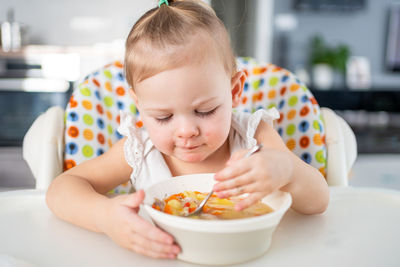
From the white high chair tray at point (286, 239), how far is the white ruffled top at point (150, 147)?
23cm

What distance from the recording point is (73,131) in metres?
1.05

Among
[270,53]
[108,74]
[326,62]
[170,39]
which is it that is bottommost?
[326,62]

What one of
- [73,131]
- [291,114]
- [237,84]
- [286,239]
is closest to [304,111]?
[291,114]

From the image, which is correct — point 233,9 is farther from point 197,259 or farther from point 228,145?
point 197,259

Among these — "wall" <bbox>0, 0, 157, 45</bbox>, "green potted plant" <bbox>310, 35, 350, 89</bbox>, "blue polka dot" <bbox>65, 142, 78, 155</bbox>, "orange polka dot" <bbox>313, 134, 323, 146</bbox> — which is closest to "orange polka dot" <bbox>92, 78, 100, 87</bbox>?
"blue polka dot" <bbox>65, 142, 78, 155</bbox>

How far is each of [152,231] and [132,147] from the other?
1.41ft

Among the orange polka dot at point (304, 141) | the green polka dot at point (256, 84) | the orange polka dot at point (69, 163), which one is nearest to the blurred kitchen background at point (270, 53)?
the green polka dot at point (256, 84)

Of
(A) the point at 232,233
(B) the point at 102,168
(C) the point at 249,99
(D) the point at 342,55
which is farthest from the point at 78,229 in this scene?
(D) the point at 342,55

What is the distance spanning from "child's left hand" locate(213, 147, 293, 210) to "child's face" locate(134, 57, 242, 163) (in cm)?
16

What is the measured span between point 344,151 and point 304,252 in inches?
20.5

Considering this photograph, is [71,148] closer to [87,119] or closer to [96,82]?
[87,119]

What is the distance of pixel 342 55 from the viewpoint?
3.80 metres

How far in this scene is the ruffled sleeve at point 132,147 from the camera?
0.95 m

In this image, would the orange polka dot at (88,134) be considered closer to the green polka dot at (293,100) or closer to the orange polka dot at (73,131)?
the orange polka dot at (73,131)
